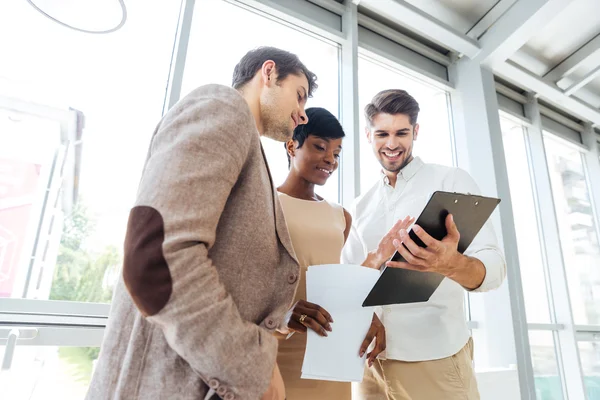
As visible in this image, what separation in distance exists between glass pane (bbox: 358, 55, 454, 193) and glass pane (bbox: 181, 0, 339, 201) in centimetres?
29

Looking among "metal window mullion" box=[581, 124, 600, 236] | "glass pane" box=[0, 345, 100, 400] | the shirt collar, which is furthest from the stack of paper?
"metal window mullion" box=[581, 124, 600, 236]

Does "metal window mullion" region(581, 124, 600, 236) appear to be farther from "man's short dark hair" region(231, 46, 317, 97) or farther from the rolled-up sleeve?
"man's short dark hair" region(231, 46, 317, 97)

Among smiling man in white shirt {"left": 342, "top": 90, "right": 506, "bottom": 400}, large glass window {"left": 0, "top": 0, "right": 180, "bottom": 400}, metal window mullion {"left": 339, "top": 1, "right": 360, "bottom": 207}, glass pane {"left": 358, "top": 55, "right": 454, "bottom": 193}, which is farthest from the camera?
glass pane {"left": 358, "top": 55, "right": 454, "bottom": 193}

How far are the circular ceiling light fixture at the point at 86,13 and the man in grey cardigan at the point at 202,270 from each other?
26.1 inches

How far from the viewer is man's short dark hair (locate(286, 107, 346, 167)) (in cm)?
121

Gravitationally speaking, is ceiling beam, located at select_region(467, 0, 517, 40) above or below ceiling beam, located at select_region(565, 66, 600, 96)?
above

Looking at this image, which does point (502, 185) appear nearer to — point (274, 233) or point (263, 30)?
point (263, 30)

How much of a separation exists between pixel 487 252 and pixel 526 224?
272 cm

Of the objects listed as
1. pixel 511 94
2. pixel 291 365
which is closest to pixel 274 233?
pixel 291 365

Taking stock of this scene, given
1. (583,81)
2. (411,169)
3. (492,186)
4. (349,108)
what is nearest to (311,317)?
(411,169)

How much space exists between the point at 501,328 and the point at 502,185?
3.32ft

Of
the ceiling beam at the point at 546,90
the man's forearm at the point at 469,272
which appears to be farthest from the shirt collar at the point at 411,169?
the ceiling beam at the point at 546,90

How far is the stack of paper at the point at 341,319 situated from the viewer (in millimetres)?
771

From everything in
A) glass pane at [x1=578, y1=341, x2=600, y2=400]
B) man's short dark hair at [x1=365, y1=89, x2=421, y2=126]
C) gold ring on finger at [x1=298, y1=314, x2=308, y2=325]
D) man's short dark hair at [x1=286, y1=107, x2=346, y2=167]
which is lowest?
glass pane at [x1=578, y1=341, x2=600, y2=400]
